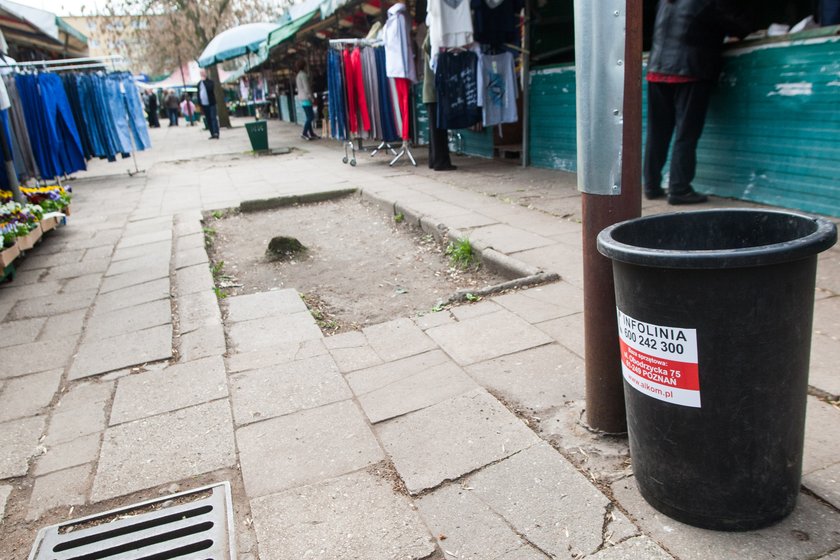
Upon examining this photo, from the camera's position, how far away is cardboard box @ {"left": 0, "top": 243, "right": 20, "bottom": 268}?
16.2 ft

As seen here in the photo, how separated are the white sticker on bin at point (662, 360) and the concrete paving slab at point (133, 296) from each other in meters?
3.53

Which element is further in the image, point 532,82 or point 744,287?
point 532,82

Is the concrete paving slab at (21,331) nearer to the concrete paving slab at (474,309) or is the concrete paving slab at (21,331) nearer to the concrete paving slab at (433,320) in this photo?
the concrete paving slab at (433,320)

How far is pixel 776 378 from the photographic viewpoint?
63.9 inches

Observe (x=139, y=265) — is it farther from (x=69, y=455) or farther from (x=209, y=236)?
(x=69, y=455)

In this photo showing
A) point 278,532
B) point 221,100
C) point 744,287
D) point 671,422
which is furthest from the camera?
point 221,100

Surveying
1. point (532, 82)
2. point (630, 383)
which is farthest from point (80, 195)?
point (630, 383)

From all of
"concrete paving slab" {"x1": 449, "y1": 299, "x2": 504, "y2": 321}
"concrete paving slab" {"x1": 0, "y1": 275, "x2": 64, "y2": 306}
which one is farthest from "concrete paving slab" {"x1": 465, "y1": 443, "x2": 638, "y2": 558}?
"concrete paving slab" {"x1": 0, "y1": 275, "x2": 64, "y2": 306}

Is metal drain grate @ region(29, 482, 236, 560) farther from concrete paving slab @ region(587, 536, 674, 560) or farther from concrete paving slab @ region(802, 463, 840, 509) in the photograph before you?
concrete paving slab @ region(802, 463, 840, 509)

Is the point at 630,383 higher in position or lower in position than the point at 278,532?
higher

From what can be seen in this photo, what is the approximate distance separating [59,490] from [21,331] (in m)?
2.18

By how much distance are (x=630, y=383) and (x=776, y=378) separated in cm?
38

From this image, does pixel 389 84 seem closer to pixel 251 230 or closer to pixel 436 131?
pixel 436 131

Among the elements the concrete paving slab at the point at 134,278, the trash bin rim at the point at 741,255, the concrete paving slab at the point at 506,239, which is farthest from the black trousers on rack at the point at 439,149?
the trash bin rim at the point at 741,255
